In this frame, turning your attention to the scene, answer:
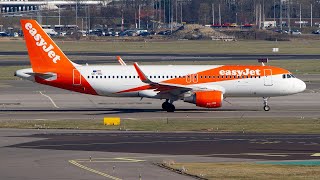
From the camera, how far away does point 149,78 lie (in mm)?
69000

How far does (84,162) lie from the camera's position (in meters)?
42.8

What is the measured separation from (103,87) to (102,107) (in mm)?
3311

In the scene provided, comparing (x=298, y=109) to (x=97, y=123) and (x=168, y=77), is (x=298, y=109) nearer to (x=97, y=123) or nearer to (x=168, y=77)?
(x=168, y=77)

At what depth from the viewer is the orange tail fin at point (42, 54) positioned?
226ft

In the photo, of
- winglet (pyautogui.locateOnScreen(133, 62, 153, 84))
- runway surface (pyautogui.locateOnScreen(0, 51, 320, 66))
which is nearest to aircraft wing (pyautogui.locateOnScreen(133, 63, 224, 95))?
winglet (pyautogui.locateOnScreen(133, 62, 153, 84))

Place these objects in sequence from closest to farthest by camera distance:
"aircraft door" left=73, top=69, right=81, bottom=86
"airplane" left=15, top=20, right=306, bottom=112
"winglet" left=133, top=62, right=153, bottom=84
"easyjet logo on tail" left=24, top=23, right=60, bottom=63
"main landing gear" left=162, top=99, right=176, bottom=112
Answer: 1. "winglet" left=133, top=62, right=153, bottom=84
2. "main landing gear" left=162, top=99, right=176, bottom=112
3. "airplane" left=15, top=20, right=306, bottom=112
4. "easyjet logo on tail" left=24, top=23, right=60, bottom=63
5. "aircraft door" left=73, top=69, right=81, bottom=86

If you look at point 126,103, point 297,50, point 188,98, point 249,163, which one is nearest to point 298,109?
point 188,98

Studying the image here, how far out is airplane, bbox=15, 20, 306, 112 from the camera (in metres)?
68.6

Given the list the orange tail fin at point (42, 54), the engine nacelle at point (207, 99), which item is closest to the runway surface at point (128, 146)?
the engine nacelle at point (207, 99)

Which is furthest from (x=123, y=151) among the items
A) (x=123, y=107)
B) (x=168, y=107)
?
(x=123, y=107)

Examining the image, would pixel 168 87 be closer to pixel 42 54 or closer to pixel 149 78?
pixel 149 78

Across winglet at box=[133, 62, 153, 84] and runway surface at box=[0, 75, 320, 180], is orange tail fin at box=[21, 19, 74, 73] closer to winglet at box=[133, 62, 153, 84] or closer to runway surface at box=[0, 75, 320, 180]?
runway surface at box=[0, 75, 320, 180]

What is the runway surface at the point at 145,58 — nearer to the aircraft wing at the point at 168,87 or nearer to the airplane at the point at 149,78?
the airplane at the point at 149,78

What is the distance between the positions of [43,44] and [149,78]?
26.4 feet
